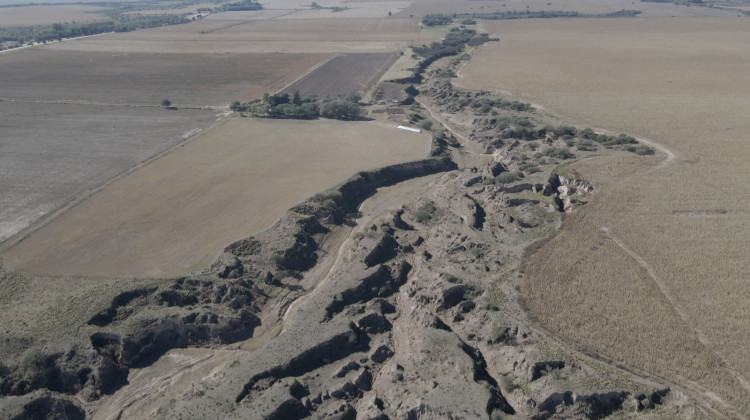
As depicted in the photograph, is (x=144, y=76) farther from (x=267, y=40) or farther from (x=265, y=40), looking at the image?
(x=267, y=40)

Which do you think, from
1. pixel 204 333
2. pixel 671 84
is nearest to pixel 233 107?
Answer: pixel 204 333

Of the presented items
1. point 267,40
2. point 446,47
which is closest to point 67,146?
point 446,47

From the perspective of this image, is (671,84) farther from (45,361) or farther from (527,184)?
(45,361)

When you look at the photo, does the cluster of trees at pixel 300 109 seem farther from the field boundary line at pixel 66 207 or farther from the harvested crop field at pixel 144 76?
the field boundary line at pixel 66 207

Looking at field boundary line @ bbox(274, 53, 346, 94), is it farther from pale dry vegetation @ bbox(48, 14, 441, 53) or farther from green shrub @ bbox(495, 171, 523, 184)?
green shrub @ bbox(495, 171, 523, 184)

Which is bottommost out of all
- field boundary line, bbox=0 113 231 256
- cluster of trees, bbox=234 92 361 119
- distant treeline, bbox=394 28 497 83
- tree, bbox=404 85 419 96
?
field boundary line, bbox=0 113 231 256

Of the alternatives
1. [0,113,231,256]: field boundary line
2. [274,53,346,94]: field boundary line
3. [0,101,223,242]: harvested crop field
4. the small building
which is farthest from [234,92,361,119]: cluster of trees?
[0,113,231,256]: field boundary line
